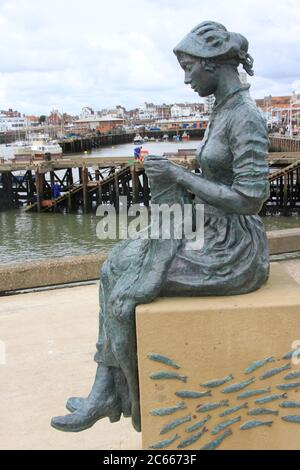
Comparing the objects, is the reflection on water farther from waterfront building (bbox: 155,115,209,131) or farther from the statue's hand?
waterfront building (bbox: 155,115,209,131)

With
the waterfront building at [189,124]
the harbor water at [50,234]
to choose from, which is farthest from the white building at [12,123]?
the harbor water at [50,234]

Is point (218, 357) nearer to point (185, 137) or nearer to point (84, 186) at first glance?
point (84, 186)

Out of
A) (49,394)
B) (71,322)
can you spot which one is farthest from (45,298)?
(49,394)

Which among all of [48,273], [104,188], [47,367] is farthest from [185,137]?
[47,367]

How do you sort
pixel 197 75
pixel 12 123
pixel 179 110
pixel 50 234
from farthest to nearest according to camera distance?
pixel 179 110 < pixel 12 123 < pixel 50 234 < pixel 197 75

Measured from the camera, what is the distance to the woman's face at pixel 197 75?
3.07m

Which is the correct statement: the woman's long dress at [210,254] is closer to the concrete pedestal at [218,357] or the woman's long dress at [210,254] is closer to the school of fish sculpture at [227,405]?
the concrete pedestal at [218,357]

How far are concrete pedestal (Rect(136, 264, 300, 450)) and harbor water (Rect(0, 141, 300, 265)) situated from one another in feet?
46.5

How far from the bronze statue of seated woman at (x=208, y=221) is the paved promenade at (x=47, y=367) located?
0.51 m

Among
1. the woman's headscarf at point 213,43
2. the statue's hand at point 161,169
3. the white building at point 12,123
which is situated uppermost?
the white building at point 12,123

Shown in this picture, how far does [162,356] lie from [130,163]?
83.1 feet

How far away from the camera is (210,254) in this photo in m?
3.10

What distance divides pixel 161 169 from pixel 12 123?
496 feet

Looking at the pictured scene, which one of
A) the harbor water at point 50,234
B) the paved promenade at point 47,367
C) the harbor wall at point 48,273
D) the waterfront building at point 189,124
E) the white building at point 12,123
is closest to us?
the paved promenade at point 47,367
